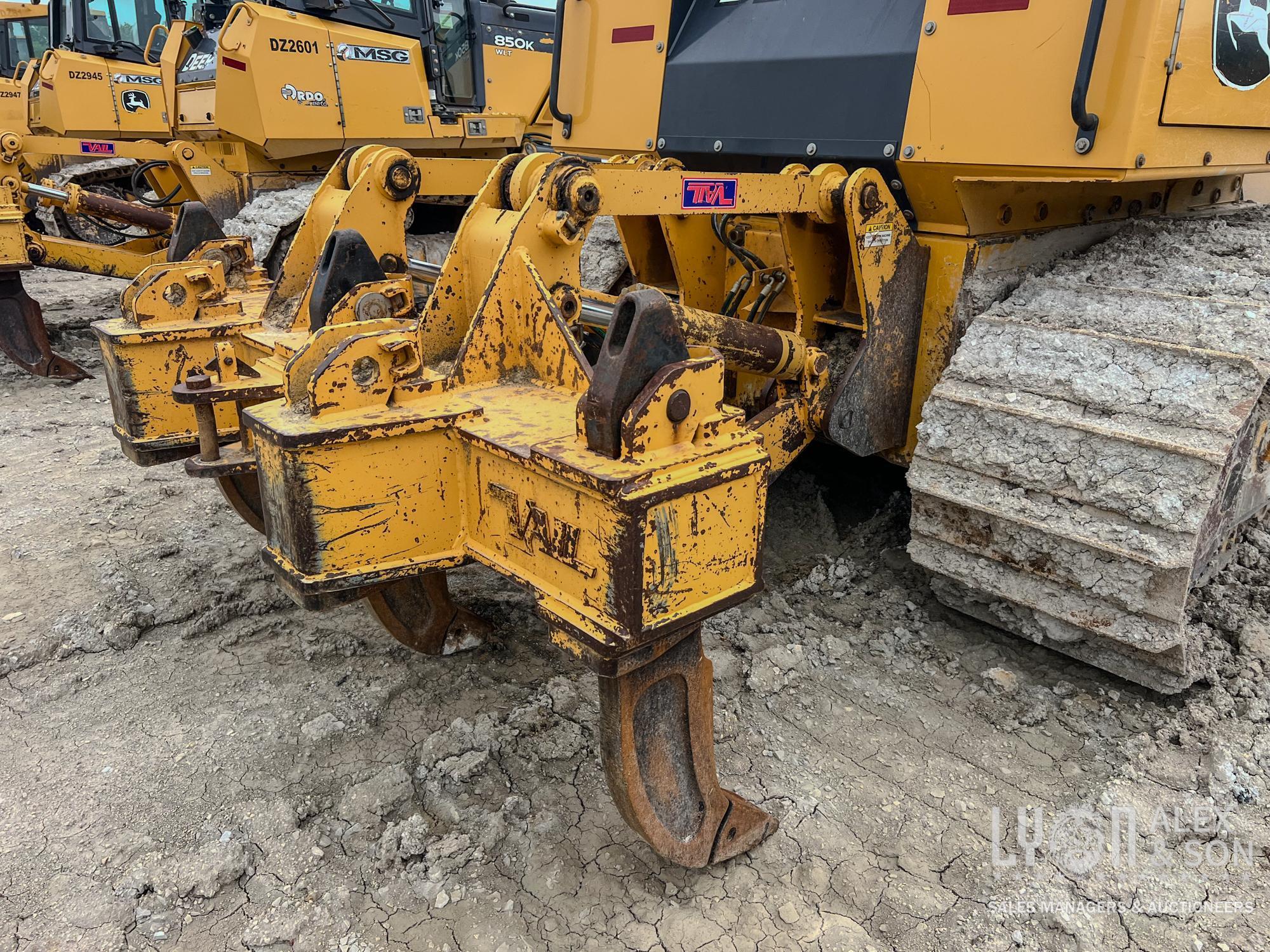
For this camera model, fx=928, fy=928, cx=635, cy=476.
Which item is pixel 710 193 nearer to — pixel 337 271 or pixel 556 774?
pixel 337 271

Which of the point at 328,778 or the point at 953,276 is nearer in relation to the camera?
the point at 328,778

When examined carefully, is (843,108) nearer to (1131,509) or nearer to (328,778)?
(1131,509)

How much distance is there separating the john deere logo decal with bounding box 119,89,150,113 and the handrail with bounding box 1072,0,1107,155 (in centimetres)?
999

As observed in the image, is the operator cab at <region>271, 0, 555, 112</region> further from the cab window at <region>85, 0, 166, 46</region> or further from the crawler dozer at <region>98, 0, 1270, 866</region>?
the crawler dozer at <region>98, 0, 1270, 866</region>

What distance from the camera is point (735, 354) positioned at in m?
2.89

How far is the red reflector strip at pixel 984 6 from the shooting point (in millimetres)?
2760

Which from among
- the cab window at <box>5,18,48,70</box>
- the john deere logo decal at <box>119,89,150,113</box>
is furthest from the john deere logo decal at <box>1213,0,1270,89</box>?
the cab window at <box>5,18,48,70</box>

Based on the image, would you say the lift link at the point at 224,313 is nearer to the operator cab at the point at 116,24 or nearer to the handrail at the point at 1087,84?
the handrail at the point at 1087,84

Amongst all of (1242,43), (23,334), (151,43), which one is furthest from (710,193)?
(151,43)

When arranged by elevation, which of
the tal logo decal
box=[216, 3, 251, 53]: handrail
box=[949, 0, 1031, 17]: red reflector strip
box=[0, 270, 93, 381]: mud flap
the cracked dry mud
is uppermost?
box=[216, 3, 251, 53]: handrail

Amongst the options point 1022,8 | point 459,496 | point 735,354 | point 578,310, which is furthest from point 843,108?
point 459,496

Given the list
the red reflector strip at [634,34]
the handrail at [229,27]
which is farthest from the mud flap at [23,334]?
the red reflector strip at [634,34]

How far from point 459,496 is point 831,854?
4.33 feet

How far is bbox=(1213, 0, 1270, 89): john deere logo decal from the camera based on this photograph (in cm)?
276
